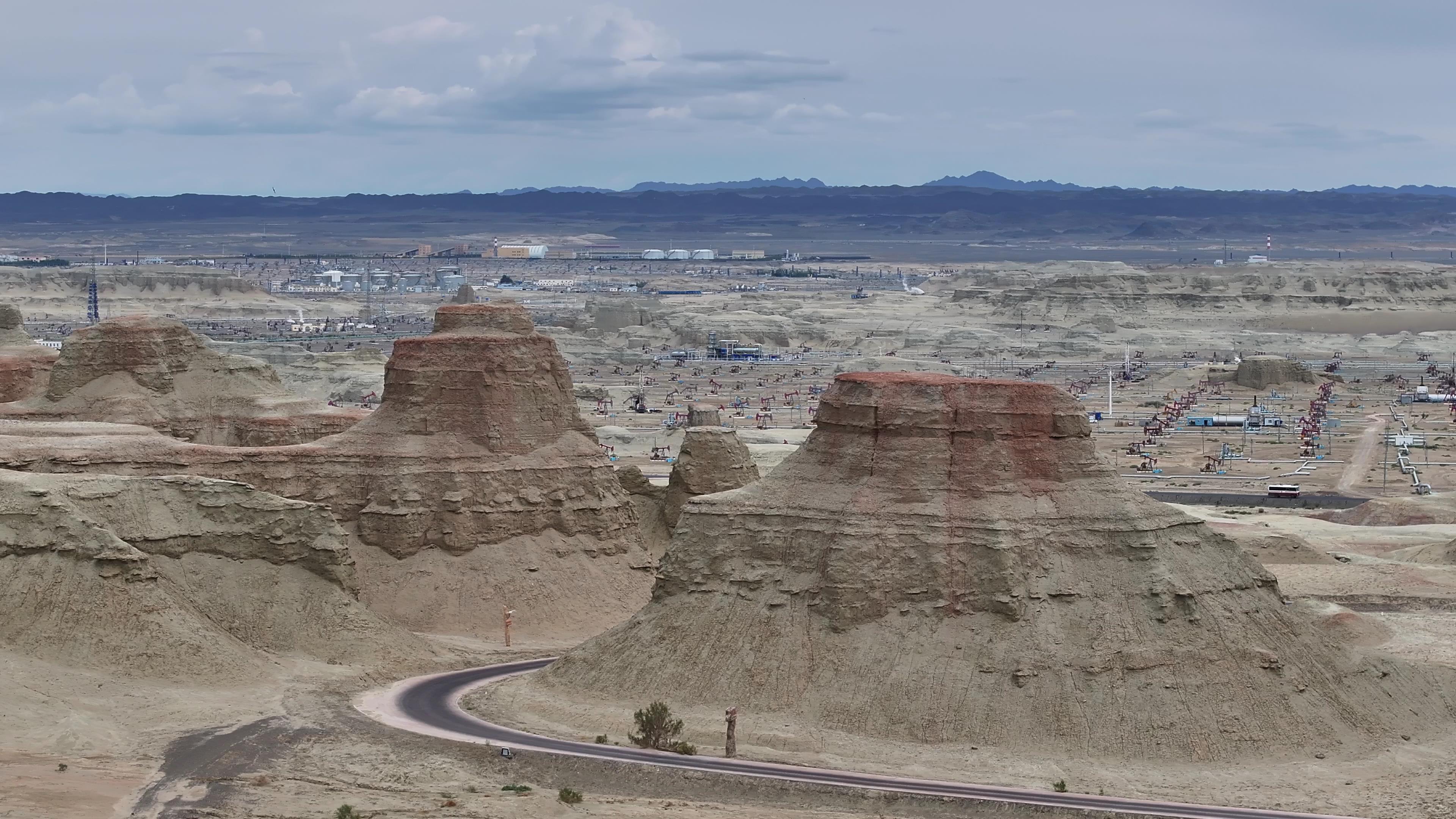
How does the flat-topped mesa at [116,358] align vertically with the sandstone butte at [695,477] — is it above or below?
above

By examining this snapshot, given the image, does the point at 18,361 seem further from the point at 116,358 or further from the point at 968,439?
the point at 968,439

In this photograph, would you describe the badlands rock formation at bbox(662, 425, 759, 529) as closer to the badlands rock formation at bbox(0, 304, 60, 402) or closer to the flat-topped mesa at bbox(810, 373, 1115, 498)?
the flat-topped mesa at bbox(810, 373, 1115, 498)

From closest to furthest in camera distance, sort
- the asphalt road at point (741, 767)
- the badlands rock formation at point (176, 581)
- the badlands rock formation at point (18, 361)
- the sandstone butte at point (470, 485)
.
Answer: the asphalt road at point (741, 767), the badlands rock formation at point (176, 581), the sandstone butte at point (470, 485), the badlands rock formation at point (18, 361)

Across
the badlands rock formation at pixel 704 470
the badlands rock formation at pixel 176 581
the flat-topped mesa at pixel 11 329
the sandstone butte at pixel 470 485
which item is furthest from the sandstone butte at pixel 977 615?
the flat-topped mesa at pixel 11 329

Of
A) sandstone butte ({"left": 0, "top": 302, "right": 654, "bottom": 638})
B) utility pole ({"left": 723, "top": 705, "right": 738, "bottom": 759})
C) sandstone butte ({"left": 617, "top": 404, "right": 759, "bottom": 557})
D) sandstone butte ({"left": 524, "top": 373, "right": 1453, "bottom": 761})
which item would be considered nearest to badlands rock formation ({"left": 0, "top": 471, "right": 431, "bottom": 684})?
sandstone butte ({"left": 0, "top": 302, "right": 654, "bottom": 638})

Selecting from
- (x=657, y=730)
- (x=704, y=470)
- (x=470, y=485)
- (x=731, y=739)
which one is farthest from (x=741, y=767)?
(x=704, y=470)

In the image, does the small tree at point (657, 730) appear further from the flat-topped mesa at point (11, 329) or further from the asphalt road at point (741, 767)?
the flat-topped mesa at point (11, 329)
